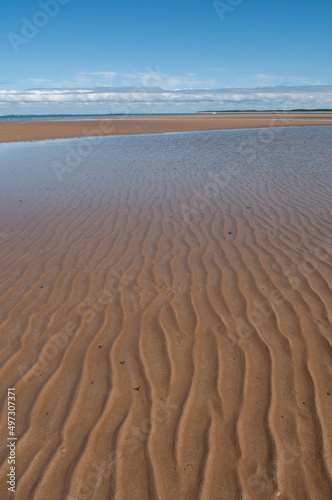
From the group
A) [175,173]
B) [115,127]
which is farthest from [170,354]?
[115,127]

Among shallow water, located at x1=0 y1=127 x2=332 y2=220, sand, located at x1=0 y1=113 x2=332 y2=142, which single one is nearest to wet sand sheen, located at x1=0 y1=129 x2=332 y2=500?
shallow water, located at x1=0 y1=127 x2=332 y2=220

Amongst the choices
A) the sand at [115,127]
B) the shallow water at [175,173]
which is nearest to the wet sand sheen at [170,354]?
the shallow water at [175,173]

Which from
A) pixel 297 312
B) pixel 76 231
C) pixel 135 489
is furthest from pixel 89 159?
pixel 135 489

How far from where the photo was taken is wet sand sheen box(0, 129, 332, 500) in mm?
2170

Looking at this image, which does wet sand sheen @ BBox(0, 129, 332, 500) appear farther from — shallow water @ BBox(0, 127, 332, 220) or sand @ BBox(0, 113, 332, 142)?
sand @ BBox(0, 113, 332, 142)

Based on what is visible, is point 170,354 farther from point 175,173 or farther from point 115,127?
point 115,127

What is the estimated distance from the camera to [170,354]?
3104 millimetres

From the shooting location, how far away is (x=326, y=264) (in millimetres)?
4598

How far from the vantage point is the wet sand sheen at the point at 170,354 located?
7.12 ft

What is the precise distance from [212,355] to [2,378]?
1.77 meters

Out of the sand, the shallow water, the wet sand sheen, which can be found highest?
Answer: the sand

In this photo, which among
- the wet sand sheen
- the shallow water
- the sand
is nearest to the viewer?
the wet sand sheen

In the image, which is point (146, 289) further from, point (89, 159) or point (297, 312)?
point (89, 159)

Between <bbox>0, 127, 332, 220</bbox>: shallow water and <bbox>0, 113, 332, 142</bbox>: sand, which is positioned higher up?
<bbox>0, 113, 332, 142</bbox>: sand
